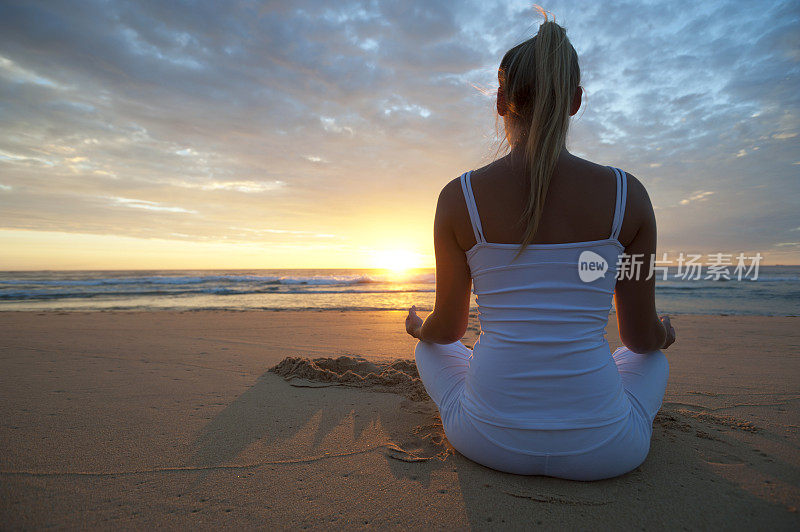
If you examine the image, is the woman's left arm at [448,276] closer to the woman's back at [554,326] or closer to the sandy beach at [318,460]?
the woman's back at [554,326]

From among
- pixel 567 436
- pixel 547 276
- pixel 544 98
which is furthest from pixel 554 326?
pixel 544 98

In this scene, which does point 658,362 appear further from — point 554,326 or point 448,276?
point 448,276

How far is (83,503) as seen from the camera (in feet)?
4.91

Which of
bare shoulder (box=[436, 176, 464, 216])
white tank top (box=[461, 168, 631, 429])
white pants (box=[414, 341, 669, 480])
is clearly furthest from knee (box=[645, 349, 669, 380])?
bare shoulder (box=[436, 176, 464, 216])

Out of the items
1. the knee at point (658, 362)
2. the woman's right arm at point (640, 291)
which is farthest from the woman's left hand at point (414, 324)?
the knee at point (658, 362)

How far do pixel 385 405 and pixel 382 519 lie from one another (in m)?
1.21

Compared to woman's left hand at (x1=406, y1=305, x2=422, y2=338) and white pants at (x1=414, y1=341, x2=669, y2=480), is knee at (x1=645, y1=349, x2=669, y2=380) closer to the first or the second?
white pants at (x1=414, y1=341, x2=669, y2=480)

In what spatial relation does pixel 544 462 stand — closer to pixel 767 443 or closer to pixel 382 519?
pixel 382 519

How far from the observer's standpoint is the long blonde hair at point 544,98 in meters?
1.46

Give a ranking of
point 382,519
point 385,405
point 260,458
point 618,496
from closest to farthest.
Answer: point 382,519 → point 618,496 → point 260,458 → point 385,405

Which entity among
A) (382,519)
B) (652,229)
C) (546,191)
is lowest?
(382,519)

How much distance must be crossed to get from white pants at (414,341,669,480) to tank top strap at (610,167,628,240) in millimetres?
767

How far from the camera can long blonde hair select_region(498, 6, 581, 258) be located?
146 centimetres

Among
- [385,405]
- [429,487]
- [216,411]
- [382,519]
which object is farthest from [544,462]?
[216,411]
